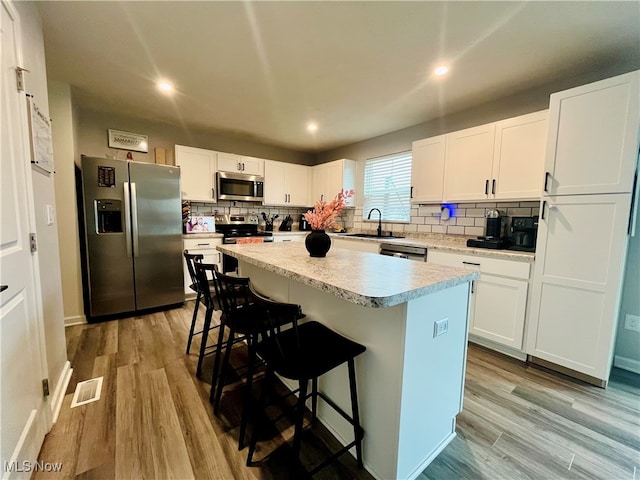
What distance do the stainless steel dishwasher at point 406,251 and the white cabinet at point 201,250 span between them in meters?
2.31

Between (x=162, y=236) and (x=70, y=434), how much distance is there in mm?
2179

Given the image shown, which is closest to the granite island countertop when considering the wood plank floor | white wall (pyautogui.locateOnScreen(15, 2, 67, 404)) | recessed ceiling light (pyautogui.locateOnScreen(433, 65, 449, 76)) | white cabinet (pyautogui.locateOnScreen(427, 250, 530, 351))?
the wood plank floor

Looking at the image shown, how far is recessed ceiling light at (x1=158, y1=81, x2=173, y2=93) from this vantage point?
100.0 inches

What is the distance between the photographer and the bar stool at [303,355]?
3.57ft

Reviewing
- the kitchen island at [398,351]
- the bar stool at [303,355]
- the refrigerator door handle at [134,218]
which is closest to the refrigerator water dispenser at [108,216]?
the refrigerator door handle at [134,218]

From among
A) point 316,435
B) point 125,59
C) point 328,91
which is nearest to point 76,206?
point 125,59

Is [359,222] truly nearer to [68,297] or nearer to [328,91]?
[328,91]

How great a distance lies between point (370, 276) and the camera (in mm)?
1283

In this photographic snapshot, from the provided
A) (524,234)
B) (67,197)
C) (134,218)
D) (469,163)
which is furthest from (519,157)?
(67,197)

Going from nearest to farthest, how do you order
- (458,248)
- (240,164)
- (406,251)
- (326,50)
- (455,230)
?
1. (326,50)
2. (458,248)
3. (406,251)
4. (455,230)
5. (240,164)

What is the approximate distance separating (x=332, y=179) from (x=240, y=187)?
154 centimetres

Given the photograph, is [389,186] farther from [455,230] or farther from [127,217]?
[127,217]

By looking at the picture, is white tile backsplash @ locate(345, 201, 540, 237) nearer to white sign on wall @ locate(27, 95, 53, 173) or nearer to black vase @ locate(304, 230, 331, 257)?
black vase @ locate(304, 230, 331, 257)

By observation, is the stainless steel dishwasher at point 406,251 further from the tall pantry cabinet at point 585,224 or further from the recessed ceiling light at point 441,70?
the recessed ceiling light at point 441,70
